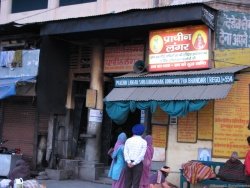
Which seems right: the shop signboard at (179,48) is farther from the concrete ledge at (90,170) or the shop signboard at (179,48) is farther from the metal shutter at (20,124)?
the metal shutter at (20,124)

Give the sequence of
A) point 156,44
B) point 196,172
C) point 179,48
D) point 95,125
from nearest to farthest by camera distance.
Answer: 1. point 196,172
2. point 179,48
3. point 156,44
4. point 95,125

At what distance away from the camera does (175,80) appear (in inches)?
460

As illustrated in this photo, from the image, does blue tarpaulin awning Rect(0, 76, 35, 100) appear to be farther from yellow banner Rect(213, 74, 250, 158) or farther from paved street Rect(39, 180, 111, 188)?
yellow banner Rect(213, 74, 250, 158)

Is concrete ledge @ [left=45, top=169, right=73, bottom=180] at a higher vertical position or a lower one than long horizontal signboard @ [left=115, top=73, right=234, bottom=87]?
lower

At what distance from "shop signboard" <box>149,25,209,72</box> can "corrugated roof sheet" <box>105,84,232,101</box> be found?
693 millimetres

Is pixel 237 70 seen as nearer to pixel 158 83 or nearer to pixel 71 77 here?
pixel 158 83

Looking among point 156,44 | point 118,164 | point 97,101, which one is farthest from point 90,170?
point 156,44

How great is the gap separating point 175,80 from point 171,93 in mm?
385

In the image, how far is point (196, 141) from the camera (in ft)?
38.8

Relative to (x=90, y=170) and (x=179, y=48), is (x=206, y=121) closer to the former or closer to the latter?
(x=179, y=48)

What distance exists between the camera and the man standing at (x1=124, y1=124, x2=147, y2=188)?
962 centimetres

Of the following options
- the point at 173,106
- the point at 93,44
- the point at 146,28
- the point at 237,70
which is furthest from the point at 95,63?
the point at 237,70

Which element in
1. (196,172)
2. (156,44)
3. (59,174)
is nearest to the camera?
(196,172)

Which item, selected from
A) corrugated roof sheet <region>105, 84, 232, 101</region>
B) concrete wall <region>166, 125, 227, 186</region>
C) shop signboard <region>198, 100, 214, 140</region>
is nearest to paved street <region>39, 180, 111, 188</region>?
concrete wall <region>166, 125, 227, 186</region>
